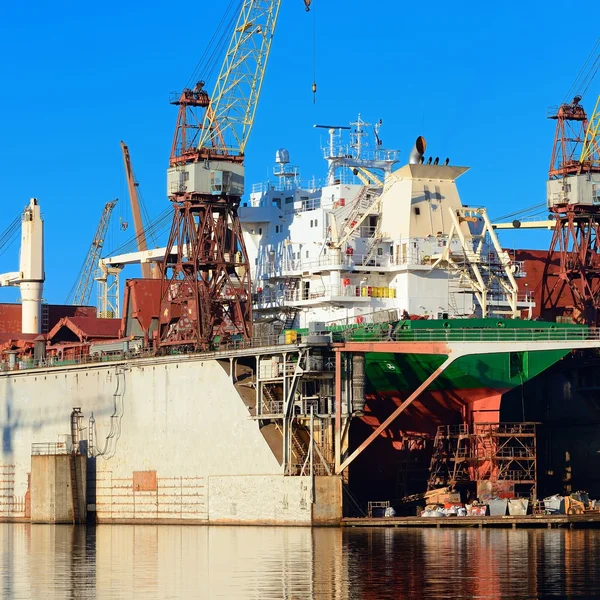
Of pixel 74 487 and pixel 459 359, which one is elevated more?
pixel 459 359


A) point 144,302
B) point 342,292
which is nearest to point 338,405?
point 342,292

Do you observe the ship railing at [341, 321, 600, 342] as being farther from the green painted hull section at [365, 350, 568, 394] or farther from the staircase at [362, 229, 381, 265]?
the staircase at [362, 229, 381, 265]

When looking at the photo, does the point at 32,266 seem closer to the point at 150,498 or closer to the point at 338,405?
the point at 150,498

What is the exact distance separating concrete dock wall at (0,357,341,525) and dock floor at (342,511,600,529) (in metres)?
1.79

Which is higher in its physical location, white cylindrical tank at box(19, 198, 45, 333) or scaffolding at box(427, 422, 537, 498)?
white cylindrical tank at box(19, 198, 45, 333)

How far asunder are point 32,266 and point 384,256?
29697 mm

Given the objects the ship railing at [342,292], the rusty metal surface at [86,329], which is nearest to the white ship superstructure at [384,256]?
the ship railing at [342,292]

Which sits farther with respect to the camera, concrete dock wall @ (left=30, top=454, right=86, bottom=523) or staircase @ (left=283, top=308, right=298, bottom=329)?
staircase @ (left=283, top=308, right=298, bottom=329)

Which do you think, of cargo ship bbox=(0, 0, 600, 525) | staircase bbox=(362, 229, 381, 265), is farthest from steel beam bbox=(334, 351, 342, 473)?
staircase bbox=(362, 229, 381, 265)

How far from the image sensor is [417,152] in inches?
3142

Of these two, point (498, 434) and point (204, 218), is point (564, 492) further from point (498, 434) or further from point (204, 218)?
point (204, 218)

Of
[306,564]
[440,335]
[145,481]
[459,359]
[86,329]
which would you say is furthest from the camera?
[86,329]

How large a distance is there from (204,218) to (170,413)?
11.0m

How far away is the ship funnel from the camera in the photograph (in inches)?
3140
